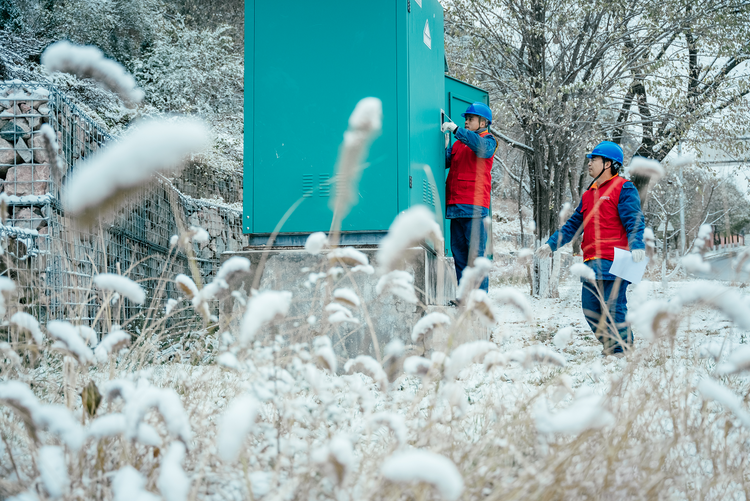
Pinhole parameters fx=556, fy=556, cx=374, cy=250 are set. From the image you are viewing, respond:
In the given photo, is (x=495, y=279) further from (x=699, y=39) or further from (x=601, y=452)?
(x=601, y=452)

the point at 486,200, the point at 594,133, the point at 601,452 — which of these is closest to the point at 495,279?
the point at 594,133

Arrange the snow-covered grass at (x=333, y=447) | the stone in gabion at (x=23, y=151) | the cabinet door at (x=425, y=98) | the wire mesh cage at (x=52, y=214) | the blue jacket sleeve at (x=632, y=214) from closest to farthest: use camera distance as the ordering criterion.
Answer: the snow-covered grass at (x=333, y=447) < the wire mesh cage at (x=52, y=214) < the blue jacket sleeve at (x=632, y=214) < the cabinet door at (x=425, y=98) < the stone in gabion at (x=23, y=151)

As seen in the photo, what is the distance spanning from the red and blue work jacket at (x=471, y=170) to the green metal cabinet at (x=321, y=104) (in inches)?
23.1

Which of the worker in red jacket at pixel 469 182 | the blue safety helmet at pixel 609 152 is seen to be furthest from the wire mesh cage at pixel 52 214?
the blue safety helmet at pixel 609 152

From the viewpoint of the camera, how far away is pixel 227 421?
87 centimetres

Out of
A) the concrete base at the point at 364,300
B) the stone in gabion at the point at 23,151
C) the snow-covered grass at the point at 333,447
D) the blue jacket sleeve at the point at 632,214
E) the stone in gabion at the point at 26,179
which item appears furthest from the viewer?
the stone in gabion at the point at 23,151

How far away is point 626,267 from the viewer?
349 cm

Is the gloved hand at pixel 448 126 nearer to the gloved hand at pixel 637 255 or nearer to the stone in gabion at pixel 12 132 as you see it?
the gloved hand at pixel 637 255

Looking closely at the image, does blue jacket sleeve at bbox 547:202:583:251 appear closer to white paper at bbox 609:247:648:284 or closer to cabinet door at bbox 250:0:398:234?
white paper at bbox 609:247:648:284

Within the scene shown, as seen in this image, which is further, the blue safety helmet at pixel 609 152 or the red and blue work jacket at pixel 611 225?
the blue safety helmet at pixel 609 152

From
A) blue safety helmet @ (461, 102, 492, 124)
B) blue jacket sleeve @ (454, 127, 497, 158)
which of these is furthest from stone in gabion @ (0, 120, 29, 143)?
blue safety helmet @ (461, 102, 492, 124)

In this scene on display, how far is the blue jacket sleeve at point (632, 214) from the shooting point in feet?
11.7

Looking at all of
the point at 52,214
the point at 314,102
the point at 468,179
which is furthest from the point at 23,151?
the point at 468,179

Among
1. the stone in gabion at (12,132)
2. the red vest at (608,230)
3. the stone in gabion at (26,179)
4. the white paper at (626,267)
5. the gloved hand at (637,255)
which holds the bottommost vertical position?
the white paper at (626,267)
